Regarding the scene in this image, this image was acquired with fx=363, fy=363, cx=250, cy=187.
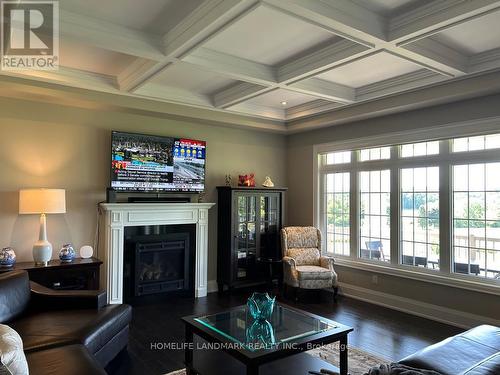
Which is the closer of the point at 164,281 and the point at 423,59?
the point at 423,59

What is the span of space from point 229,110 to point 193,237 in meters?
1.96

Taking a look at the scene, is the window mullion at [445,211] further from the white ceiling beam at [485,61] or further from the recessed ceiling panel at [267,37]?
the recessed ceiling panel at [267,37]

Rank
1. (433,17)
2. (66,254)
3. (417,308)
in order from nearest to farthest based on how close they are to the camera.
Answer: (433,17) → (66,254) → (417,308)

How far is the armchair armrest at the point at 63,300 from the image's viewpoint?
3.16m

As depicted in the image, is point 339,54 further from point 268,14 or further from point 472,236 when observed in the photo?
point 472,236

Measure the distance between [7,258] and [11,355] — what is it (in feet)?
8.91

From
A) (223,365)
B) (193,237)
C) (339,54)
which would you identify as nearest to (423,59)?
(339,54)

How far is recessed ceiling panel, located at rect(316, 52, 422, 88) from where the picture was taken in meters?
3.76

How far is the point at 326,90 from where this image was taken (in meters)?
4.55

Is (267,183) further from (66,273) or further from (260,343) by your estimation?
(260,343)

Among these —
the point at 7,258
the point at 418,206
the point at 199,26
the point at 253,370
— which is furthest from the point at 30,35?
the point at 418,206

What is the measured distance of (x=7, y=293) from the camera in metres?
2.88

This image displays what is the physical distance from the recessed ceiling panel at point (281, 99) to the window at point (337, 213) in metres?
1.39

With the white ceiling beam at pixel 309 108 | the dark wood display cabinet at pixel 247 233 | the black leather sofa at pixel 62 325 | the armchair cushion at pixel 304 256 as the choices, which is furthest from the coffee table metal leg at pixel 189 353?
the white ceiling beam at pixel 309 108
